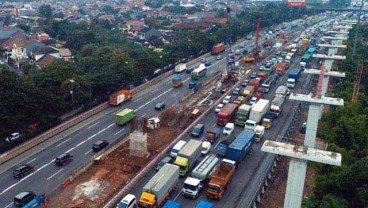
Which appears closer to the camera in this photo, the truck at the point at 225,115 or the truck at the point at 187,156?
the truck at the point at 187,156

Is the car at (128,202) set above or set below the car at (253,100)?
below

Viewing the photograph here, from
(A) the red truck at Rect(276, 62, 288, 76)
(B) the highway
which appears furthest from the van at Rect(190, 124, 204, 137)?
(A) the red truck at Rect(276, 62, 288, 76)

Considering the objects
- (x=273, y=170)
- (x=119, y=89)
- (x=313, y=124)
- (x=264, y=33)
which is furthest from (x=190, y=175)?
(x=264, y=33)

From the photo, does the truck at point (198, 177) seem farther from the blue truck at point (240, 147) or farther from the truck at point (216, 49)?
the truck at point (216, 49)

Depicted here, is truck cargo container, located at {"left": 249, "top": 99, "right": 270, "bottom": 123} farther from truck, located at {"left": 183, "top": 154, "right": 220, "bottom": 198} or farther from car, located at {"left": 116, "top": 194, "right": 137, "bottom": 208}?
car, located at {"left": 116, "top": 194, "right": 137, "bottom": 208}

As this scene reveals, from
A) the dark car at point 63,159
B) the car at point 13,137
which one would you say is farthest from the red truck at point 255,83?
the car at point 13,137
